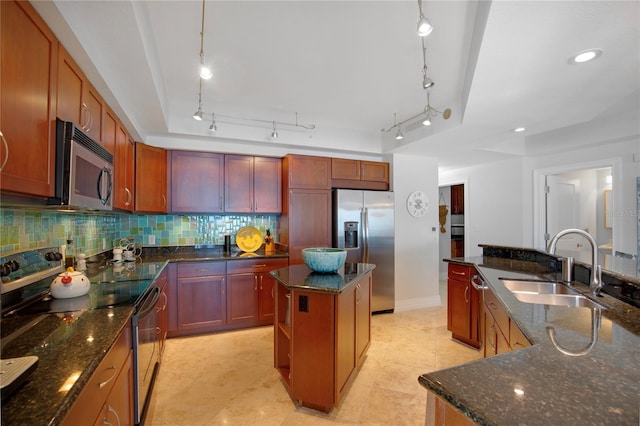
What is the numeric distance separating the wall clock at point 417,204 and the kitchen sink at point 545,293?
6.88 ft

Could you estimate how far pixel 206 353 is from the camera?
109 inches

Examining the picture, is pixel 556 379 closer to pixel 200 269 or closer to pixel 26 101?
pixel 26 101

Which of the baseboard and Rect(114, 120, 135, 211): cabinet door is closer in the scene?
Rect(114, 120, 135, 211): cabinet door

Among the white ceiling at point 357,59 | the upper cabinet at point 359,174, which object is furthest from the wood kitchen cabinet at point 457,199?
the white ceiling at point 357,59

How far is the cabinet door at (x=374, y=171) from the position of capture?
4.01 meters

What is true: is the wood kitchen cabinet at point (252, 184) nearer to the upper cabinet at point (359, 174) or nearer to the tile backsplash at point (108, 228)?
the tile backsplash at point (108, 228)

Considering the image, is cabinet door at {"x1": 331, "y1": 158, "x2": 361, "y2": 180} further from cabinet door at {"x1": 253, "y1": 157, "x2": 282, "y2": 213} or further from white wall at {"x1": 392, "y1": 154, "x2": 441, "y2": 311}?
cabinet door at {"x1": 253, "y1": 157, "x2": 282, "y2": 213}

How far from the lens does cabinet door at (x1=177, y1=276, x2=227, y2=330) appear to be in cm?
310

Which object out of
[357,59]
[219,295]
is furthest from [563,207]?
[219,295]

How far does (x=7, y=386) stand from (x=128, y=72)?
1.89 m

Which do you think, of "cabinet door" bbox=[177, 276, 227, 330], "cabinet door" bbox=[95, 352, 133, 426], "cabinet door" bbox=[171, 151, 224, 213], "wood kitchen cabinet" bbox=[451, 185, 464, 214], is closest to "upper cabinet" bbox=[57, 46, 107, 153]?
"cabinet door" bbox=[95, 352, 133, 426]

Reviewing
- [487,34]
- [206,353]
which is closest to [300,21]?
[487,34]

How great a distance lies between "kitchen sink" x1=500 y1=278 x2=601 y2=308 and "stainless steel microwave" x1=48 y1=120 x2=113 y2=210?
2.54 meters

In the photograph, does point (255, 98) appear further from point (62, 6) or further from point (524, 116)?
point (524, 116)
